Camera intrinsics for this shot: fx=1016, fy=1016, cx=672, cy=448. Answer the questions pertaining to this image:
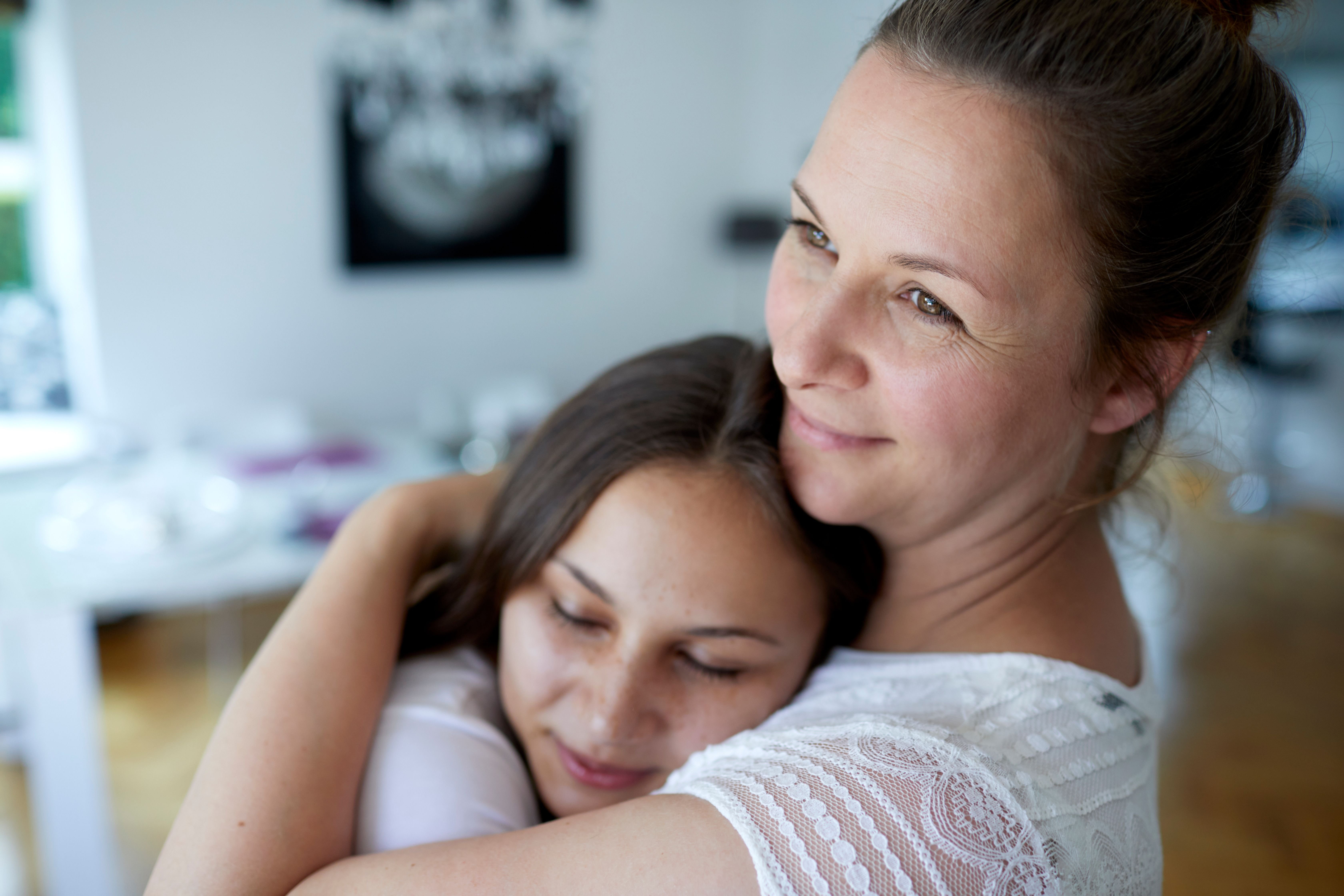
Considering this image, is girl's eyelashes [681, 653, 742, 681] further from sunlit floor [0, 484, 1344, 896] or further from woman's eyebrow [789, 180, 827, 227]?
sunlit floor [0, 484, 1344, 896]

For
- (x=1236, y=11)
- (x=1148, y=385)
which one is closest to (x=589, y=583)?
(x=1148, y=385)

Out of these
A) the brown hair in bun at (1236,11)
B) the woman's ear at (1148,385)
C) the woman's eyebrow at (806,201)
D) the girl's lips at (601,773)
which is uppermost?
the brown hair in bun at (1236,11)

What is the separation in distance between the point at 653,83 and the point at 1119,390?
4.74 meters

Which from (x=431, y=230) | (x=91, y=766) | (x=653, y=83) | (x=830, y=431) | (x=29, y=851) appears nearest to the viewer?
(x=830, y=431)

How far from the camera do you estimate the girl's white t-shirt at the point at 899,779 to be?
0.68 metres

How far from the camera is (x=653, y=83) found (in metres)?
5.24

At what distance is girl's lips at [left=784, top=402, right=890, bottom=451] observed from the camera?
0.87 m

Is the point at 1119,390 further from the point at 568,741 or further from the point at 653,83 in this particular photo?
the point at 653,83

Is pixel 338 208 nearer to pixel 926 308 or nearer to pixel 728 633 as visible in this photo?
pixel 728 633

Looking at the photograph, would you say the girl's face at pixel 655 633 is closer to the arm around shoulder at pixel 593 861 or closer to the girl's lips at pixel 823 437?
the girl's lips at pixel 823 437

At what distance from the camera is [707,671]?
3.22 ft

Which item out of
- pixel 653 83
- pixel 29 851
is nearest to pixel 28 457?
pixel 29 851

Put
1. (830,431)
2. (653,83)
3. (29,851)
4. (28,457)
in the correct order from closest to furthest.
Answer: (830,431)
(29,851)
(28,457)
(653,83)

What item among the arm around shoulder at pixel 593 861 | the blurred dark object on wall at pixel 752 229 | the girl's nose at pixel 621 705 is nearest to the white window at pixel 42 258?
the blurred dark object on wall at pixel 752 229
